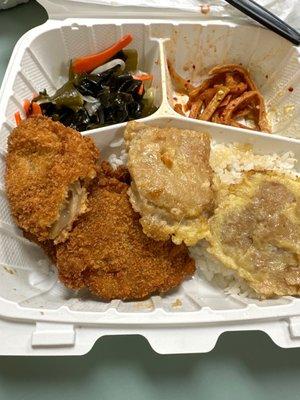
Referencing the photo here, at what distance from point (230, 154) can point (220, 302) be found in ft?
2.56

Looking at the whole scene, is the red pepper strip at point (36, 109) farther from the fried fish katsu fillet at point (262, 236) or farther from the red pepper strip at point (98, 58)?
the fried fish katsu fillet at point (262, 236)

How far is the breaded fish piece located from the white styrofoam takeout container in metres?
0.24

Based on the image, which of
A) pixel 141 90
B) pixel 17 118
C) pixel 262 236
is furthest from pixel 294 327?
pixel 17 118

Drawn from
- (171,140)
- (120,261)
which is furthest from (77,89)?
(120,261)

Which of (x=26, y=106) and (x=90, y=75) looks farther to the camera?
(x=90, y=75)

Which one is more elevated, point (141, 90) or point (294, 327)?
point (141, 90)

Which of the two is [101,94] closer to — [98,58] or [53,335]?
[98,58]

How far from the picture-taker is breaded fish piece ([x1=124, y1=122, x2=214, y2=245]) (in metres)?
1.81

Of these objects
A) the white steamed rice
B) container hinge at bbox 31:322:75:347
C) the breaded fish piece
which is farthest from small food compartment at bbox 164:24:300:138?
container hinge at bbox 31:322:75:347

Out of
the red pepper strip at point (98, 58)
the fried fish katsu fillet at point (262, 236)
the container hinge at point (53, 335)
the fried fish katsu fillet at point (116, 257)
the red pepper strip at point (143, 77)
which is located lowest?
the container hinge at point (53, 335)

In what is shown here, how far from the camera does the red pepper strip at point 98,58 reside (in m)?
2.26

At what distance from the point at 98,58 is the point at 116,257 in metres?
1.10

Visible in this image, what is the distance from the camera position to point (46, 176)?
1.80 m

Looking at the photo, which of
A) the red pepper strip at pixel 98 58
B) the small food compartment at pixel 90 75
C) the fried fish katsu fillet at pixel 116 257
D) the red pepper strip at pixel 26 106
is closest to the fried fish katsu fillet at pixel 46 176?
the fried fish katsu fillet at pixel 116 257
